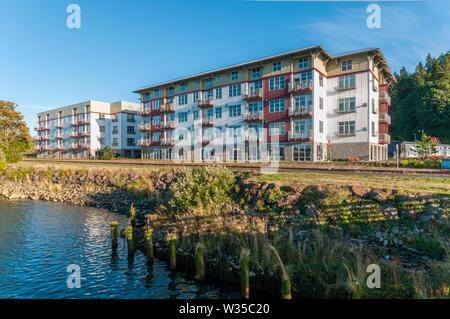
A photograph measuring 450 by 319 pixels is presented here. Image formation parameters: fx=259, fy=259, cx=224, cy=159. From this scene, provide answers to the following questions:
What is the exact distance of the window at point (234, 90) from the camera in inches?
1674

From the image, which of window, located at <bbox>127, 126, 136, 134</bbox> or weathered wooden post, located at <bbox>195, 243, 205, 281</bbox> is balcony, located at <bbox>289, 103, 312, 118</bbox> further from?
window, located at <bbox>127, 126, 136, 134</bbox>

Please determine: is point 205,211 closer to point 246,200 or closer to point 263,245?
point 246,200

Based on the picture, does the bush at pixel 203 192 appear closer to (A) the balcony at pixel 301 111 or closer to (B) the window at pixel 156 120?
(A) the balcony at pixel 301 111

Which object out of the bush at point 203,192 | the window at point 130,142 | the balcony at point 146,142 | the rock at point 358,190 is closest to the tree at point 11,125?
the window at point 130,142

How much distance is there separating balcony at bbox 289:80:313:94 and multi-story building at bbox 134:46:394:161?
0.13m

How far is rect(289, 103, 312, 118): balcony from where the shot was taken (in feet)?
118

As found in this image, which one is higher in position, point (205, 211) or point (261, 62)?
point (261, 62)

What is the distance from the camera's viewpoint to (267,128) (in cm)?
4000

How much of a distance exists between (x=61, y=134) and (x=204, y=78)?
5611 centimetres

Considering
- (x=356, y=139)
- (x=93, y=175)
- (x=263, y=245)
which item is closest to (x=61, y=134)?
(x=93, y=175)

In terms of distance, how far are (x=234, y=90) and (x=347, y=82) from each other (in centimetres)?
1702

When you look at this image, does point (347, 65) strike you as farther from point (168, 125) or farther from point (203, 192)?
point (203, 192)

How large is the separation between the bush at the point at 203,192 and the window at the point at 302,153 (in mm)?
23955

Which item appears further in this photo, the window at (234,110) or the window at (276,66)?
the window at (234,110)
